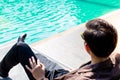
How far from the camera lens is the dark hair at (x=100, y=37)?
1793 millimetres

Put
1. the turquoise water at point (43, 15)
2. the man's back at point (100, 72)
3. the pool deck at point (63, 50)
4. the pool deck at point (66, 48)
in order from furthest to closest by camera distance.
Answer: the turquoise water at point (43, 15)
the pool deck at point (66, 48)
the pool deck at point (63, 50)
the man's back at point (100, 72)

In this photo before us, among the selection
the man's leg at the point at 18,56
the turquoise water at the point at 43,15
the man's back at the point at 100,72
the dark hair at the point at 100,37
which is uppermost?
the dark hair at the point at 100,37

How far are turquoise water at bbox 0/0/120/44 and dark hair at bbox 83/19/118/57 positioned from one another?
3787mm

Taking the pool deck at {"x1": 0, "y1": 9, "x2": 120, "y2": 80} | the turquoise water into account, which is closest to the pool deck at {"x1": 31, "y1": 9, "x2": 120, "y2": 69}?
the pool deck at {"x1": 0, "y1": 9, "x2": 120, "y2": 80}

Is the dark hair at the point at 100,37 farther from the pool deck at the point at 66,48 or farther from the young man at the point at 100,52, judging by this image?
the pool deck at the point at 66,48

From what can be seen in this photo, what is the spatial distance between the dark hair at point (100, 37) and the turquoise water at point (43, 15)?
379 centimetres

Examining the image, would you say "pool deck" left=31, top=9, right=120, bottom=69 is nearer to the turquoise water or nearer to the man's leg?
the man's leg

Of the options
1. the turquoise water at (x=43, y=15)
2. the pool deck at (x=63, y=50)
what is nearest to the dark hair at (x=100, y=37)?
the pool deck at (x=63, y=50)

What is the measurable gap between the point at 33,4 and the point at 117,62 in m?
6.26

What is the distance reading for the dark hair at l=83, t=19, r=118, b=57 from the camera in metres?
1.79

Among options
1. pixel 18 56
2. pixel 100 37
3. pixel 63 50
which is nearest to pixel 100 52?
pixel 100 37

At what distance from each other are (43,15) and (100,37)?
528cm

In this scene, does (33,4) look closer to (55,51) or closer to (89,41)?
(55,51)

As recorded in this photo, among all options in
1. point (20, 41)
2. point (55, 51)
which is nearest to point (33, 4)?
point (55, 51)
